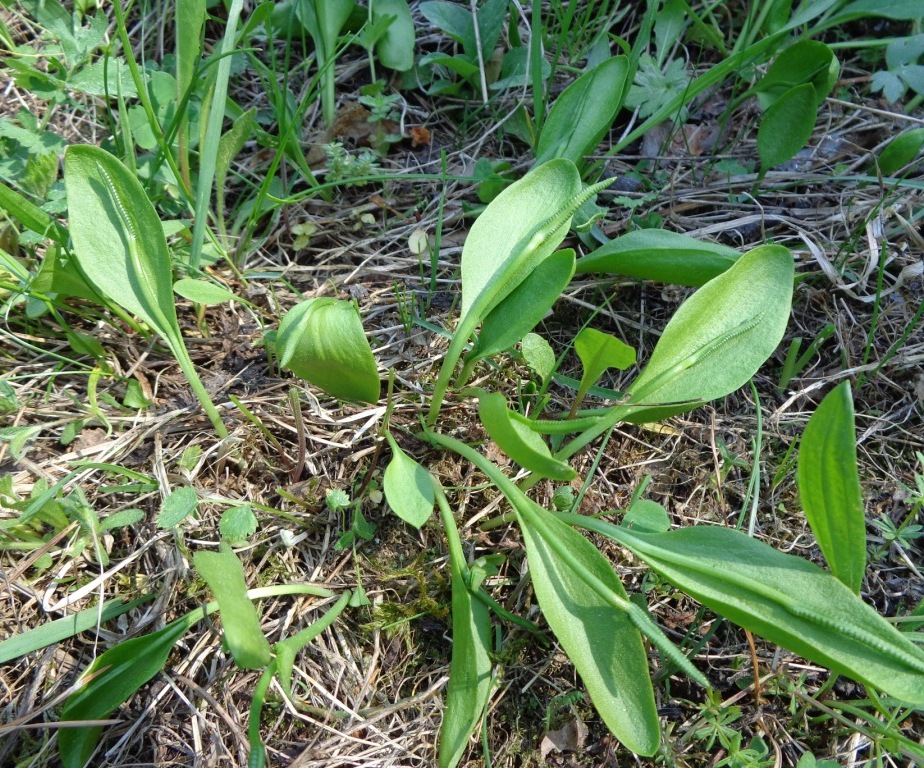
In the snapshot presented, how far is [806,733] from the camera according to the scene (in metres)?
1.12

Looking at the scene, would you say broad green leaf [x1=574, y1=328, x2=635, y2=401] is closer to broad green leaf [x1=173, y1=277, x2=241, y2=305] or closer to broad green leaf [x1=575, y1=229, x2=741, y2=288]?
broad green leaf [x1=575, y1=229, x2=741, y2=288]

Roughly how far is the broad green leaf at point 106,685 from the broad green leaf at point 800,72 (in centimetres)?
165

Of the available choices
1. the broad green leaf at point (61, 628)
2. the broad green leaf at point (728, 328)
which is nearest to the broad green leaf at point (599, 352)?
the broad green leaf at point (728, 328)

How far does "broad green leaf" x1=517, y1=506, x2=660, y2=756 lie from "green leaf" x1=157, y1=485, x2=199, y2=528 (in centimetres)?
53

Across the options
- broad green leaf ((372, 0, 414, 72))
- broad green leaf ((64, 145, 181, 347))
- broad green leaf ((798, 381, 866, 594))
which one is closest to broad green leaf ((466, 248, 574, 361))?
broad green leaf ((798, 381, 866, 594))

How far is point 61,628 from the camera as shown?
1.12 metres

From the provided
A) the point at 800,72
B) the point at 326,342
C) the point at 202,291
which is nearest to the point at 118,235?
the point at 202,291

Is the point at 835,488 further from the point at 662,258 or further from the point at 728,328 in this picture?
the point at 662,258

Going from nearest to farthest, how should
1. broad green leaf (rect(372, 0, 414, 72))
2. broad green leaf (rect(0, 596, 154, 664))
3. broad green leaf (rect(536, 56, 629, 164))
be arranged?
broad green leaf (rect(0, 596, 154, 664)) → broad green leaf (rect(536, 56, 629, 164)) → broad green leaf (rect(372, 0, 414, 72))

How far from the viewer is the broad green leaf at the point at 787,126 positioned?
1543 mm

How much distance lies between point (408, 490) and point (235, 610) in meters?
0.32

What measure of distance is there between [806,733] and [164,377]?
1.32 metres

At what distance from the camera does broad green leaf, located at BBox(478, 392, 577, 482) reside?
100cm

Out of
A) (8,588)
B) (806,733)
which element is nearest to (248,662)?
(8,588)
